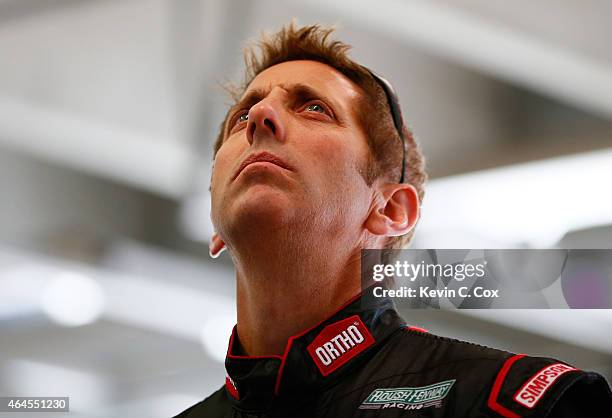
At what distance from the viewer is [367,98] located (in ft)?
4.33

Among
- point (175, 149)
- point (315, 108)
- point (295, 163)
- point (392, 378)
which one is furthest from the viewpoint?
point (175, 149)

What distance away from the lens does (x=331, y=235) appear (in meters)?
1.16

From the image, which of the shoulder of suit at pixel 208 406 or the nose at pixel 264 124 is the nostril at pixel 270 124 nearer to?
the nose at pixel 264 124

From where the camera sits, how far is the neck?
3.75 ft

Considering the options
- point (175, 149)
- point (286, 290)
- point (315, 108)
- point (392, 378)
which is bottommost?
point (392, 378)

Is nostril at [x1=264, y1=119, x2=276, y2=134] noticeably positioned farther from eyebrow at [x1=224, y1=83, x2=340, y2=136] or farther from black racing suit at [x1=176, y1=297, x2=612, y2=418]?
black racing suit at [x1=176, y1=297, x2=612, y2=418]

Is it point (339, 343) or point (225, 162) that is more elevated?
point (225, 162)

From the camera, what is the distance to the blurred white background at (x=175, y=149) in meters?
2.37

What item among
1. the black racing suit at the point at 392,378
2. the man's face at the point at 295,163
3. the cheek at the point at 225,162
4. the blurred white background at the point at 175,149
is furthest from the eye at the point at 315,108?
the blurred white background at the point at 175,149

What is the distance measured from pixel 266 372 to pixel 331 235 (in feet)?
0.72

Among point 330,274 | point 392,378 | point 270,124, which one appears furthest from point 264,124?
point 392,378

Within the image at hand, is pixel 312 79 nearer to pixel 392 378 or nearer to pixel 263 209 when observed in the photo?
pixel 263 209

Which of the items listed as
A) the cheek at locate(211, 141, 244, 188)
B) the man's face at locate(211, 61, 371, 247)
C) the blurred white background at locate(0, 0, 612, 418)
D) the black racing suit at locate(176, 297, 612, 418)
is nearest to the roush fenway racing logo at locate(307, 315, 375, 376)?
the black racing suit at locate(176, 297, 612, 418)

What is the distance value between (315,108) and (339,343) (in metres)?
0.37
